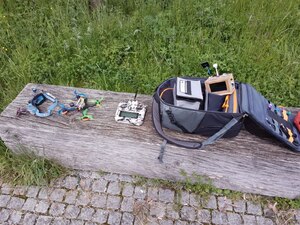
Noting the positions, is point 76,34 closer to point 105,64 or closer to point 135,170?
point 105,64

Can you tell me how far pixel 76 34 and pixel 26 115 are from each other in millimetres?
1411

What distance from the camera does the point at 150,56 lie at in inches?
136

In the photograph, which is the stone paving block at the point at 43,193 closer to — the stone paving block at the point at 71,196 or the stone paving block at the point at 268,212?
the stone paving block at the point at 71,196

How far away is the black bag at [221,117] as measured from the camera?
2.15 m

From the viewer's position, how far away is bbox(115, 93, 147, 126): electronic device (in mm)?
2475

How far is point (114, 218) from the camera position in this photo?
7.79 ft

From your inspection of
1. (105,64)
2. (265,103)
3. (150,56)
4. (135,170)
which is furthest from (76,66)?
(265,103)

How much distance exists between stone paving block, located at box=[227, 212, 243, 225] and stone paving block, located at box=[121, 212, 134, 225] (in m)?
0.81

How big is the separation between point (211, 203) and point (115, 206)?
2.73 feet

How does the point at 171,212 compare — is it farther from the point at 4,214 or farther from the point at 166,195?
the point at 4,214

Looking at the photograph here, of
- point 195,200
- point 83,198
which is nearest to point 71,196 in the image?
point 83,198

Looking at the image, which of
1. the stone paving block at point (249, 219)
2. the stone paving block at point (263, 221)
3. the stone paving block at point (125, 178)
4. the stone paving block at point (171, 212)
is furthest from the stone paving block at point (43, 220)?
the stone paving block at point (263, 221)

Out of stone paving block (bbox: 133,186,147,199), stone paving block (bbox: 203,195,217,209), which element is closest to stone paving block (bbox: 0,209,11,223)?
stone paving block (bbox: 133,186,147,199)

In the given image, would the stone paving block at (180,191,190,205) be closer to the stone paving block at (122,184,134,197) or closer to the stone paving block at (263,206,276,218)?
the stone paving block at (122,184,134,197)
